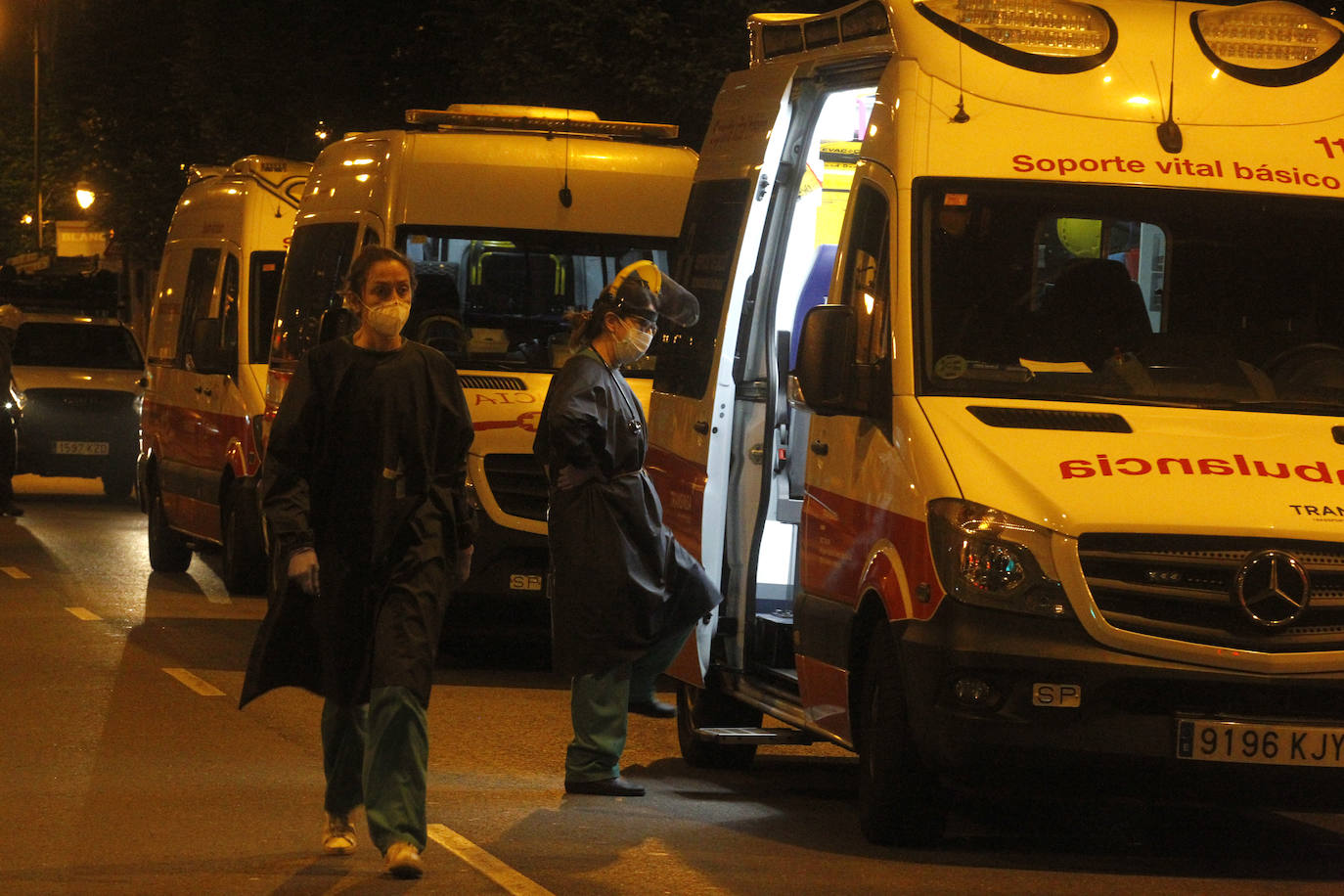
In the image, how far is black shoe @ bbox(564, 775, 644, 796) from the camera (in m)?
8.49

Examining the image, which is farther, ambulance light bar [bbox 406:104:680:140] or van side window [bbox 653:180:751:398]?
ambulance light bar [bbox 406:104:680:140]

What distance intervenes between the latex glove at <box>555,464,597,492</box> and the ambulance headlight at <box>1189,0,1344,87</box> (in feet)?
8.07

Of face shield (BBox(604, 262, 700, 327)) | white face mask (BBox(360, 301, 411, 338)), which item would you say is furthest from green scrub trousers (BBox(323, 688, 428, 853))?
face shield (BBox(604, 262, 700, 327))

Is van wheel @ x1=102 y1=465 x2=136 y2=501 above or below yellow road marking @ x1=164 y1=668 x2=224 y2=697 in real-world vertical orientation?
below

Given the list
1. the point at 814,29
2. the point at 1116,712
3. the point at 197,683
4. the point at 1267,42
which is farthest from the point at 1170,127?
the point at 197,683

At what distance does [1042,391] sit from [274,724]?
3.95 metres

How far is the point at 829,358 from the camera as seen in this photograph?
7578 mm

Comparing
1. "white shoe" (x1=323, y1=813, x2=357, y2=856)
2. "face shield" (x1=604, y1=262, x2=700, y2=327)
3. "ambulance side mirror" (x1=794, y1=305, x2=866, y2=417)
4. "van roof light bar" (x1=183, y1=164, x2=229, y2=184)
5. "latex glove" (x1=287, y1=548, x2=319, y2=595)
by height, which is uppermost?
"van roof light bar" (x1=183, y1=164, x2=229, y2=184)

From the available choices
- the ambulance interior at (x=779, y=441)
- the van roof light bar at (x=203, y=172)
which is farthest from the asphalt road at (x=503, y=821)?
the van roof light bar at (x=203, y=172)

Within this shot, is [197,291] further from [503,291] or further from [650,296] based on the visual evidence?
[650,296]

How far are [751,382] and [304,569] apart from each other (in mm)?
2699

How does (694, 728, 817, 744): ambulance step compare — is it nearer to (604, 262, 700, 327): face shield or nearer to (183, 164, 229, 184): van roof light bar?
(604, 262, 700, 327): face shield

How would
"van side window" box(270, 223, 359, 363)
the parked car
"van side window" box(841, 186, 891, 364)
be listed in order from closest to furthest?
"van side window" box(841, 186, 891, 364)
"van side window" box(270, 223, 359, 363)
the parked car

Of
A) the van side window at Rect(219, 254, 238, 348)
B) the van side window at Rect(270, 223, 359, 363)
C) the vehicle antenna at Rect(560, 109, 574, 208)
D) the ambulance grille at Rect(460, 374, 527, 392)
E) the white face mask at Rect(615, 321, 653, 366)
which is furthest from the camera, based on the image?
the van side window at Rect(219, 254, 238, 348)
